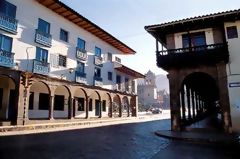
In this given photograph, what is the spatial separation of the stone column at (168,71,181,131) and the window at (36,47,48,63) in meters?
11.5

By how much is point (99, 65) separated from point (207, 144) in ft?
64.8

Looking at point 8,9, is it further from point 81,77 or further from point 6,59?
point 81,77

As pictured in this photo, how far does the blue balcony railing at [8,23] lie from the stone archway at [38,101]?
575 cm

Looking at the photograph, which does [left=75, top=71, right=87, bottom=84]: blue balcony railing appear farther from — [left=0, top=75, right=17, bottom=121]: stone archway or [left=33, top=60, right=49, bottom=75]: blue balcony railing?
[left=0, top=75, right=17, bottom=121]: stone archway

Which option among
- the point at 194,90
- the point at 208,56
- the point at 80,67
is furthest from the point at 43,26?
the point at 194,90

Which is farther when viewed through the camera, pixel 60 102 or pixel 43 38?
pixel 60 102

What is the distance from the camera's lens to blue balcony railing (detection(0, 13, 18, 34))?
55.0ft

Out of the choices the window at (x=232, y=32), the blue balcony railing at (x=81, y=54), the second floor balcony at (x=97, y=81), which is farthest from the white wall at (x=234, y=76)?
the second floor balcony at (x=97, y=81)

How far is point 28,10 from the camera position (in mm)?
19469

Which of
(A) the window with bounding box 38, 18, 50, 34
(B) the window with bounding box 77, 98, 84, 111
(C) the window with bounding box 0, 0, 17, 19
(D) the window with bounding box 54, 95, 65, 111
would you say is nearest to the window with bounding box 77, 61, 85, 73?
(D) the window with bounding box 54, 95, 65, 111

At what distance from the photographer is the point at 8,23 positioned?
17297 mm

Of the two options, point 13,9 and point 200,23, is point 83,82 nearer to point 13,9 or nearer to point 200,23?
point 13,9

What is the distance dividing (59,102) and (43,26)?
8.39 meters

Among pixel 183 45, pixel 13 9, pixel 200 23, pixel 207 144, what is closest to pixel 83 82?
pixel 13 9
